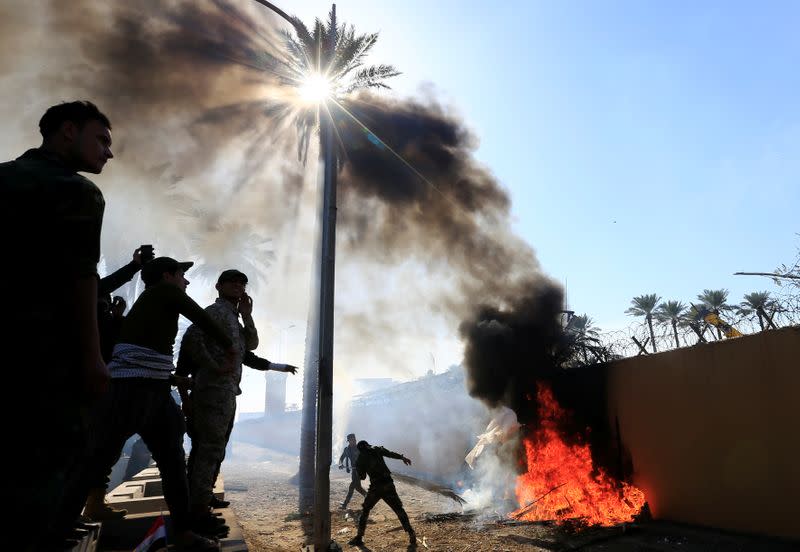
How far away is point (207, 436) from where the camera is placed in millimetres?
3518

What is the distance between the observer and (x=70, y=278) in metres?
1.58

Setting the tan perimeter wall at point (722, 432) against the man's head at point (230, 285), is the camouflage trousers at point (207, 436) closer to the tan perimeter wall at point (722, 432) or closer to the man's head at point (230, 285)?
the man's head at point (230, 285)

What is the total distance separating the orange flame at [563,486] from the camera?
985 centimetres

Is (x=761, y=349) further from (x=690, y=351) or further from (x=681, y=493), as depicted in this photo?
(x=681, y=493)

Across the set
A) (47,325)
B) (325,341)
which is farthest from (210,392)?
(325,341)

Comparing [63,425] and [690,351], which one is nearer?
[63,425]

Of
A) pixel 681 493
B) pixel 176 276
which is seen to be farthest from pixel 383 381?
pixel 176 276

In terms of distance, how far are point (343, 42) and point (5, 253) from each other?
1551 centimetres

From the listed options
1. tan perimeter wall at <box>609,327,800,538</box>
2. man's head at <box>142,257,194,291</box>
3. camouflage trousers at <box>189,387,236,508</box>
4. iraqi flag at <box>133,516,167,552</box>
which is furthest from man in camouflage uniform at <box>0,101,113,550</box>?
tan perimeter wall at <box>609,327,800,538</box>

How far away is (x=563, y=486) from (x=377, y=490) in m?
4.94

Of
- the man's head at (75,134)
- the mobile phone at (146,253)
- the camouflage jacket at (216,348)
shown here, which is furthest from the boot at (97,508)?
the man's head at (75,134)

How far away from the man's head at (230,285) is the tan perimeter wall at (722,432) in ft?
28.0

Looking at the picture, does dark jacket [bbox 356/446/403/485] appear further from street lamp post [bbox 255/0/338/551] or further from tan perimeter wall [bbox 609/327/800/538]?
tan perimeter wall [bbox 609/327/800/538]

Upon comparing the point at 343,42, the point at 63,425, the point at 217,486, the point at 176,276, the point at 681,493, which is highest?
the point at 343,42
